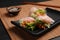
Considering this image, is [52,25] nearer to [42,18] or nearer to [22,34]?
[42,18]

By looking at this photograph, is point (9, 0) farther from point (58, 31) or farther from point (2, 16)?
point (58, 31)

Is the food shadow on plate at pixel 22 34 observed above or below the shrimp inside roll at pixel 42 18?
below

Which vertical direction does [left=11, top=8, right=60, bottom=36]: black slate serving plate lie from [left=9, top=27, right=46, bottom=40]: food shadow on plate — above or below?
above

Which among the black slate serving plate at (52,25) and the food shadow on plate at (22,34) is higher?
the black slate serving plate at (52,25)

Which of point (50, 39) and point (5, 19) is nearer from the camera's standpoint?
point (50, 39)

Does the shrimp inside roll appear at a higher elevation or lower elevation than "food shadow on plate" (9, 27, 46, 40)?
higher

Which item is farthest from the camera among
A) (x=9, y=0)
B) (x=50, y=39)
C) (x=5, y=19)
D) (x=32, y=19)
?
(x=9, y=0)

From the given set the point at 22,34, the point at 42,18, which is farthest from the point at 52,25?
the point at 22,34

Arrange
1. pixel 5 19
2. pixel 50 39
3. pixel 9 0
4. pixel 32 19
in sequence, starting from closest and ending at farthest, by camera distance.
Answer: pixel 50 39 → pixel 32 19 → pixel 5 19 → pixel 9 0

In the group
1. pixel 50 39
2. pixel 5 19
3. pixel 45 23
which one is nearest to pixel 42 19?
pixel 45 23

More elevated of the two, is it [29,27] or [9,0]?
[9,0]
